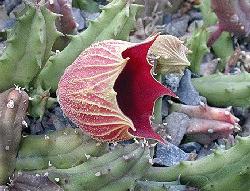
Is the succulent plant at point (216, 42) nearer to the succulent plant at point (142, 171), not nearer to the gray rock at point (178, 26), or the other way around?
the gray rock at point (178, 26)

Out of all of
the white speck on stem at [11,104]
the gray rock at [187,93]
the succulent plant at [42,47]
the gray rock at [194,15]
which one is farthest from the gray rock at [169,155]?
the gray rock at [194,15]

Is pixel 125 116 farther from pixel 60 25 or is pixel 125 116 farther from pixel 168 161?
pixel 60 25

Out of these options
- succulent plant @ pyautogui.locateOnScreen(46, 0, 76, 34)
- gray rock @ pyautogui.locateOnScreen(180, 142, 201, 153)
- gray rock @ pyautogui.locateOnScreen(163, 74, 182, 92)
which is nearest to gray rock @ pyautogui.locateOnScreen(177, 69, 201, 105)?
gray rock @ pyautogui.locateOnScreen(163, 74, 182, 92)

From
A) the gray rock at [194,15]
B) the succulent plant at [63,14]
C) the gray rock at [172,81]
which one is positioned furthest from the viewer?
the gray rock at [194,15]

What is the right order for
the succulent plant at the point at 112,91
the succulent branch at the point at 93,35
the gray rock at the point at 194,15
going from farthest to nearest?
the gray rock at the point at 194,15 < the succulent branch at the point at 93,35 < the succulent plant at the point at 112,91

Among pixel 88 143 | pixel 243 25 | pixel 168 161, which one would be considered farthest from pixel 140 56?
pixel 243 25

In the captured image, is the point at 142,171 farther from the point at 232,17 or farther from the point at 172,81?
the point at 232,17

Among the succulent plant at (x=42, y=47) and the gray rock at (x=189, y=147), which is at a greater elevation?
the succulent plant at (x=42, y=47)

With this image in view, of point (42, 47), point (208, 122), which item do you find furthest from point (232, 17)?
point (42, 47)

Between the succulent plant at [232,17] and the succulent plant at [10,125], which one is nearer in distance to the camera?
the succulent plant at [10,125]

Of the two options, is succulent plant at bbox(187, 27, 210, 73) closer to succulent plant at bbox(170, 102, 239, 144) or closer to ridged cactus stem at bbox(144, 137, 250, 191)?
succulent plant at bbox(170, 102, 239, 144)
